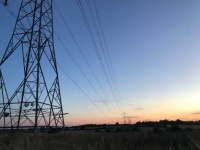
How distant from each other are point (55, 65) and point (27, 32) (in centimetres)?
439

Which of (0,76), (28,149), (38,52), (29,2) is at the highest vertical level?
(29,2)

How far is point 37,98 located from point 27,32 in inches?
278

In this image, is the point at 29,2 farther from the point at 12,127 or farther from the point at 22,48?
the point at 12,127

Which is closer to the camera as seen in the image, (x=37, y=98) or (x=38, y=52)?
(x=37, y=98)

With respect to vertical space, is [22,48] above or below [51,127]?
above

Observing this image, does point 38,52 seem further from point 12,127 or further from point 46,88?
point 12,127

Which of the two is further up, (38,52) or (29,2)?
(29,2)

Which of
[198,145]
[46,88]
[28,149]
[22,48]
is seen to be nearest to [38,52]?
[22,48]

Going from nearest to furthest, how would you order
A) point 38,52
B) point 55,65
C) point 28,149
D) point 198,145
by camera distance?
1. point 198,145
2. point 28,149
3. point 38,52
4. point 55,65

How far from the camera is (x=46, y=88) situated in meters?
27.4

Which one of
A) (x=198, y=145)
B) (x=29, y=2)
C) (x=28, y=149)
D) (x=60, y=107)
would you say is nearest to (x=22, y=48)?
(x=29, y=2)

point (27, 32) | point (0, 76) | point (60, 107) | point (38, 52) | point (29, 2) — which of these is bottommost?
point (60, 107)

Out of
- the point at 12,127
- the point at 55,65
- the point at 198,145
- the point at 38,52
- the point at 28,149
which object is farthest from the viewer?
the point at 55,65

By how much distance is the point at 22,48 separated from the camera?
90.1 feet
